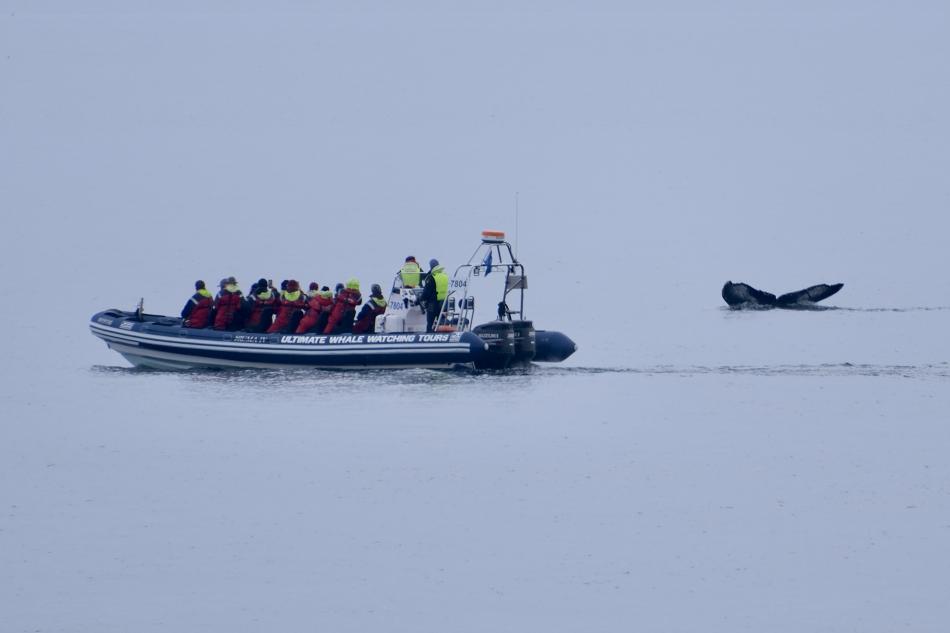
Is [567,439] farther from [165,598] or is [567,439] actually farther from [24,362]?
[24,362]

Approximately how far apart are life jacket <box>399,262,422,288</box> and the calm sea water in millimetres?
1611

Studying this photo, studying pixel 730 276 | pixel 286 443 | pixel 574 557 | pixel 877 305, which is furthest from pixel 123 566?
pixel 730 276

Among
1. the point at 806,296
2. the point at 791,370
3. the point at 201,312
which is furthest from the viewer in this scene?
the point at 806,296

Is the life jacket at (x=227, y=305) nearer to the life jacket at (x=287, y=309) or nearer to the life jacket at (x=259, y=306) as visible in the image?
the life jacket at (x=259, y=306)

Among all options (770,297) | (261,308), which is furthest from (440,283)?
(770,297)

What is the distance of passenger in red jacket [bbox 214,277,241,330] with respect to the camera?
29453 mm

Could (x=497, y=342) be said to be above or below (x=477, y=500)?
above

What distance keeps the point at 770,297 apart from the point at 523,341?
23.5m

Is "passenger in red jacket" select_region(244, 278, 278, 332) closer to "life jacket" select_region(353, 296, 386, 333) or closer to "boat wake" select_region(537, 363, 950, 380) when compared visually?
"life jacket" select_region(353, 296, 386, 333)

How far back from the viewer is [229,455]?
22625 millimetres

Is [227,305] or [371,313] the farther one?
[227,305]

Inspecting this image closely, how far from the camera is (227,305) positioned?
96.7 feet

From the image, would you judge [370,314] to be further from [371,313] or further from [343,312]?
[343,312]

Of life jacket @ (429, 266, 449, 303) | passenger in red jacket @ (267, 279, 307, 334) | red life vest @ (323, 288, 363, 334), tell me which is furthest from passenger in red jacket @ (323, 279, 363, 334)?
life jacket @ (429, 266, 449, 303)
